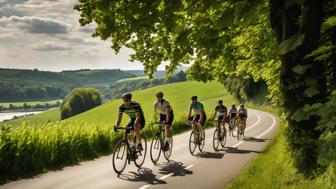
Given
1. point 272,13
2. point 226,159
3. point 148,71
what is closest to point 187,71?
point 148,71

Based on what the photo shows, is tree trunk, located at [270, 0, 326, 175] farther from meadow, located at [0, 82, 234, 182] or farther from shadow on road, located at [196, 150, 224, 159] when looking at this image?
shadow on road, located at [196, 150, 224, 159]

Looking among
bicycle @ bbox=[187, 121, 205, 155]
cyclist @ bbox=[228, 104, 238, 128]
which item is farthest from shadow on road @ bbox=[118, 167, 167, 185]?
cyclist @ bbox=[228, 104, 238, 128]

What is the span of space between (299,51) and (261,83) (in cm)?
7335

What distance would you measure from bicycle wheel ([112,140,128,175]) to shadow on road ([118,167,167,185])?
23cm

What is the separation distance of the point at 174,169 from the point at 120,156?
1.99 meters

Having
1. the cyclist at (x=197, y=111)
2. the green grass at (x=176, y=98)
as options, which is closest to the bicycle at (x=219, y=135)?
the cyclist at (x=197, y=111)

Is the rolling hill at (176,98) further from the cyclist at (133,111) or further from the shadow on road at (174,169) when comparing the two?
the cyclist at (133,111)

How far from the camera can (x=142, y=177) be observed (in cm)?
1234

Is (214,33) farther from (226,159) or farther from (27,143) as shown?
(226,159)

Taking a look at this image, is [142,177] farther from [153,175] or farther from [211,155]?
[211,155]

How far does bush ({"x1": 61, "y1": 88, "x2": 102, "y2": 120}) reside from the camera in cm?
15362

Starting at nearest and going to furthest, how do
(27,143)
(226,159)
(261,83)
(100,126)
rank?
(27,143) → (226,159) → (100,126) → (261,83)

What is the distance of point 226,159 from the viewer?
16.5 metres

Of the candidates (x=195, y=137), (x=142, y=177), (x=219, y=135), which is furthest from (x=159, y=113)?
(x=219, y=135)
